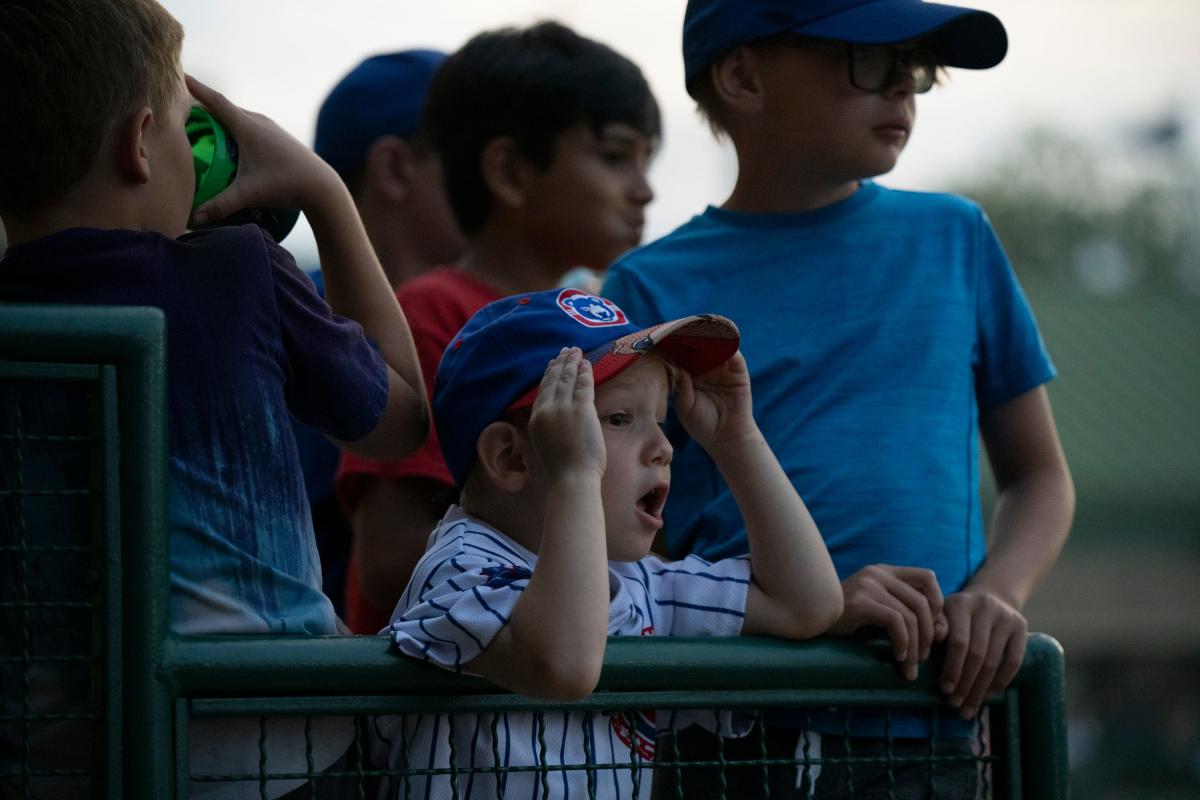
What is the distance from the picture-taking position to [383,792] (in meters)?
2.03

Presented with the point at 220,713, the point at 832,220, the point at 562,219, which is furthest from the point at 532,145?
the point at 220,713

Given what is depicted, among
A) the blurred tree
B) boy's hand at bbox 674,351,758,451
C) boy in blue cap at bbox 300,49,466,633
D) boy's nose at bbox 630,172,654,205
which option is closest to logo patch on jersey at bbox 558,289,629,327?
boy's hand at bbox 674,351,758,451

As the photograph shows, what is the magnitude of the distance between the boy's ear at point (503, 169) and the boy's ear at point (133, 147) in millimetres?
1630

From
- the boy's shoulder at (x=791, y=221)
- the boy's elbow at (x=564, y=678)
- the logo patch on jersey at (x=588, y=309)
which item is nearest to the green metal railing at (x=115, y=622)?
the boy's elbow at (x=564, y=678)

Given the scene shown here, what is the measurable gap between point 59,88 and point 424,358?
4.11 feet

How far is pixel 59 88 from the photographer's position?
205 centimetres

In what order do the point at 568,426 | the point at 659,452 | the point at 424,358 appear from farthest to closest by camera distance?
1. the point at 424,358
2. the point at 659,452
3. the point at 568,426

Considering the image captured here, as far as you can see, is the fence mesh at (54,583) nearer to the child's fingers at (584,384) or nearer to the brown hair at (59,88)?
the brown hair at (59,88)

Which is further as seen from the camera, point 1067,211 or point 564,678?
point 1067,211

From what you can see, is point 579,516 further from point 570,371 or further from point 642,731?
point 642,731

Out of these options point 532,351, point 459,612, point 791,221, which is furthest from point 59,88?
point 791,221

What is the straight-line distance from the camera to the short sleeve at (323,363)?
6.97 feet

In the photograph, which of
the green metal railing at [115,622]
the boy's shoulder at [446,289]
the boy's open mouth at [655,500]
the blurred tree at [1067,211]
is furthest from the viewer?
the blurred tree at [1067,211]

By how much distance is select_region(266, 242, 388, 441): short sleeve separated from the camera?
6.97 ft
